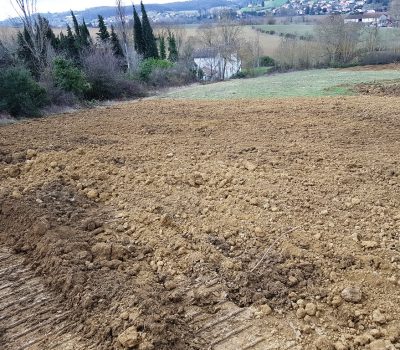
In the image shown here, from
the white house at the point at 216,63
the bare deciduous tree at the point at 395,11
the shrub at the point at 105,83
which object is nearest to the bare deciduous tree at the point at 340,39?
the white house at the point at 216,63

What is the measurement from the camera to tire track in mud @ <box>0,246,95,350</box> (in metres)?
3.39

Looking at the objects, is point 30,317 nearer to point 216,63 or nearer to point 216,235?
point 216,235

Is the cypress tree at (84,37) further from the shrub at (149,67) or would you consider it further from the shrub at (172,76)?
the shrub at (172,76)

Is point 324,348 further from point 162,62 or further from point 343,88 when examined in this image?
point 162,62

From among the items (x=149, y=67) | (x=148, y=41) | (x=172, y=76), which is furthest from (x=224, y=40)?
(x=149, y=67)

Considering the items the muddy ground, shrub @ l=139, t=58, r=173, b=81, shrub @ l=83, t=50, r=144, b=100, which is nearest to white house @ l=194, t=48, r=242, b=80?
shrub @ l=139, t=58, r=173, b=81

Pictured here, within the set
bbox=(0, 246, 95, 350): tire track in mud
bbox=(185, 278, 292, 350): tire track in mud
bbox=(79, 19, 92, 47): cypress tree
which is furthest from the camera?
bbox=(79, 19, 92, 47): cypress tree

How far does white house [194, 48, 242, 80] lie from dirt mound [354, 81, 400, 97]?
23.0 m

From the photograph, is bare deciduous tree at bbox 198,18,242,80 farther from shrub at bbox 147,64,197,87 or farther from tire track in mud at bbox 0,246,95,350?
tire track in mud at bbox 0,246,95,350

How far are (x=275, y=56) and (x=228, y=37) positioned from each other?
290 inches

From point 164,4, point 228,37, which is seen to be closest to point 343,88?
point 228,37

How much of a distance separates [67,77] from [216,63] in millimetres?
26416

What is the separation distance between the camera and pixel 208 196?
217 inches

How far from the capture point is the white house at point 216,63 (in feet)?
125
